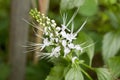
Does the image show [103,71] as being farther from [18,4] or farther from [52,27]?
[18,4]

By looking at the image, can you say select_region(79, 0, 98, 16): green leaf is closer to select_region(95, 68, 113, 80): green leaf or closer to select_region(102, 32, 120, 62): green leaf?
select_region(102, 32, 120, 62): green leaf

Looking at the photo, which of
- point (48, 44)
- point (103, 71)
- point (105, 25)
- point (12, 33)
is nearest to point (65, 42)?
point (48, 44)

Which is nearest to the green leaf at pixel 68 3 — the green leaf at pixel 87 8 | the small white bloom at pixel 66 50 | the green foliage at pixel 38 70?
the small white bloom at pixel 66 50

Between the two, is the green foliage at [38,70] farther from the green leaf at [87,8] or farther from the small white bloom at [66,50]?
the small white bloom at [66,50]

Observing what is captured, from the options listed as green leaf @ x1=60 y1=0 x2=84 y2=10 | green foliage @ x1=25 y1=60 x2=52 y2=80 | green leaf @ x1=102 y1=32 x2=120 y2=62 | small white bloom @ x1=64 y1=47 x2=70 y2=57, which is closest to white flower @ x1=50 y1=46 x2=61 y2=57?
small white bloom @ x1=64 y1=47 x2=70 y2=57

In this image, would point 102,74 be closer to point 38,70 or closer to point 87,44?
point 87,44

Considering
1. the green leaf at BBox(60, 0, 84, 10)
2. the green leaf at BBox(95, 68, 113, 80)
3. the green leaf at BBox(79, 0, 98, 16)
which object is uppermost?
the green leaf at BBox(79, 0, 98, 16)
